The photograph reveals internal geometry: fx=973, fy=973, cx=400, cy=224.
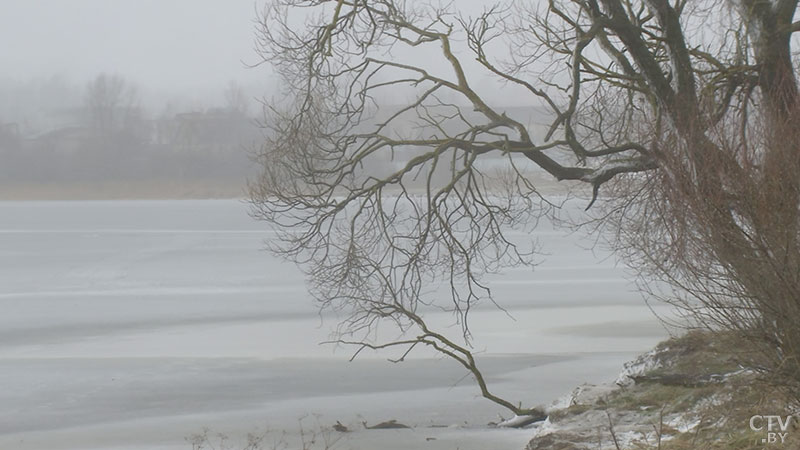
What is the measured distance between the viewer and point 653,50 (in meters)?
13.0

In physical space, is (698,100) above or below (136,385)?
above

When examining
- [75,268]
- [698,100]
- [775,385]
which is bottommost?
[775,385]

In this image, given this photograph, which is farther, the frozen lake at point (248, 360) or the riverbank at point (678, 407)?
the frozen lake at point (248, 360)

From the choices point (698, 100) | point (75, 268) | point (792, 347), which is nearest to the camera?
point (792, 347)

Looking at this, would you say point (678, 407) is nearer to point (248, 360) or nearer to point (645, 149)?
point (645, 149)

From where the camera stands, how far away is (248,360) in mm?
15969

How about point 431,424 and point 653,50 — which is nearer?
point 431,424

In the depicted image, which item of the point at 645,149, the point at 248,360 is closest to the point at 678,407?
the point at 645,149

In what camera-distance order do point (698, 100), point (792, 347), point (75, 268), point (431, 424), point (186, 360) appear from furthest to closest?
point (75, 268)
point (186, 360)
point (431, 424)
point (698, 100)
point (792, 347)

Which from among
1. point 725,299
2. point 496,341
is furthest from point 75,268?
point 725,299

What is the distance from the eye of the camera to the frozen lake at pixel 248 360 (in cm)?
1218

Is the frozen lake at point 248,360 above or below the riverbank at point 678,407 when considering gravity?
above

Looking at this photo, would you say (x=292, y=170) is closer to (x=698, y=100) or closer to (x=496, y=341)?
(x=698, y=100)

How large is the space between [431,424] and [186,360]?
5704 mm
